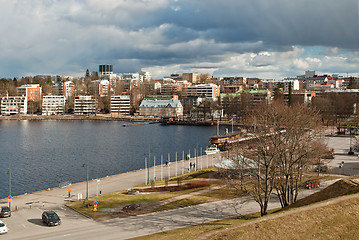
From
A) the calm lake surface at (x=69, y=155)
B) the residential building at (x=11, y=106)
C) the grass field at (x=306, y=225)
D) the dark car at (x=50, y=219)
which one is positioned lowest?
the calm lake surface at (x=69, y=155)

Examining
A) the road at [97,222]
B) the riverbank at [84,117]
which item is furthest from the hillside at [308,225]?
the riverbank at [84,117]

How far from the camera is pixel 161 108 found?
623ft

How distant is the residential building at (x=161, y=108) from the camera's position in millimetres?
187250

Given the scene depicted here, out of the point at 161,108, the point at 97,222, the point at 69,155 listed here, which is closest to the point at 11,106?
the point at 161,108

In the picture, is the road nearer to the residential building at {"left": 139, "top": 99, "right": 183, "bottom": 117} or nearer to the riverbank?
the riverbank

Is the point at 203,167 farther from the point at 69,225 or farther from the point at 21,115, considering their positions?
the point at 21,115

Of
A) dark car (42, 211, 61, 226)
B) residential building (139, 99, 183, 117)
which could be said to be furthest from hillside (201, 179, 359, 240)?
residential building (139, 99, 183, 117)

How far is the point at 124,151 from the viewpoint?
8269 centimetres

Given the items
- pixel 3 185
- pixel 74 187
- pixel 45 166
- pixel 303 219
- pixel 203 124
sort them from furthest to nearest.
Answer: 1. pixel 203 124
2. pixel 45 166
3. pixel 3 185
4. pixel 74 187
5. pixel 303 219

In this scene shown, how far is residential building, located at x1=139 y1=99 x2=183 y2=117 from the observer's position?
18725cm

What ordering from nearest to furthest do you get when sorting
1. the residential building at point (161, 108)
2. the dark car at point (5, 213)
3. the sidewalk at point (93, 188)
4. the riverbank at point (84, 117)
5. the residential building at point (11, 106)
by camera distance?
the dark car at point (5, 213)
the sidewalk at point (93, 188)
the riverbank at point (84, 117)
the residential building at point (161, 108)
the residential building at point (11, 106)

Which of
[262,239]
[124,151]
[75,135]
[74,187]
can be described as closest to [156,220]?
[262,239]

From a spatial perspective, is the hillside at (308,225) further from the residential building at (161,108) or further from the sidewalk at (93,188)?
the residential building at (161,108)

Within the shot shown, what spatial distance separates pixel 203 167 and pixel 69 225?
102 ft
